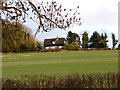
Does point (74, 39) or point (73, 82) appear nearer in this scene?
point (73, 82)

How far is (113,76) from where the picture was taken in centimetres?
780

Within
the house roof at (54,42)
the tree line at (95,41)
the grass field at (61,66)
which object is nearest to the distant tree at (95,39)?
the tree line at (95,41)

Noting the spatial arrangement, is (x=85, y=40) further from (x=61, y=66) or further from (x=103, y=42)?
(x=61, y=66)

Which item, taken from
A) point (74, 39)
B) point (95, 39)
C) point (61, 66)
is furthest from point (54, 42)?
point (61, 66)

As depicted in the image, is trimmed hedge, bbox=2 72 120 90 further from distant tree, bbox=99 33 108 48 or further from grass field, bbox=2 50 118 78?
distant tree, bbox=99 33 108 48

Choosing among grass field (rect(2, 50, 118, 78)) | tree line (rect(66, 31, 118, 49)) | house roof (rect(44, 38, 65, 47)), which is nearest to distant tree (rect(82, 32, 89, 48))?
tree line (rect(66, 31, 118, 49))

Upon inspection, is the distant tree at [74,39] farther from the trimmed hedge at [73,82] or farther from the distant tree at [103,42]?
the trimmed hedge at [73,82]

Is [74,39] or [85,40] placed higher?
[74,39]

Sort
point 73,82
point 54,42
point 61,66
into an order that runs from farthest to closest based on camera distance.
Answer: point 54,42 → point 61,66 → point 73,82

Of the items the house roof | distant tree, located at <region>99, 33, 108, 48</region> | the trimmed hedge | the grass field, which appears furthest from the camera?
the house roof

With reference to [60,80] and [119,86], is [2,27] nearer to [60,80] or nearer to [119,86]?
[60,80]

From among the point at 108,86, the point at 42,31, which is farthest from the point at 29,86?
the point at 108,86

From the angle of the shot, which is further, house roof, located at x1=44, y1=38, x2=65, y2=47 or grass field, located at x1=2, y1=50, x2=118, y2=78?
house roof, located at x1=44, y1=38, x2=65, y2=47

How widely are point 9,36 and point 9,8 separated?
1.04 m
